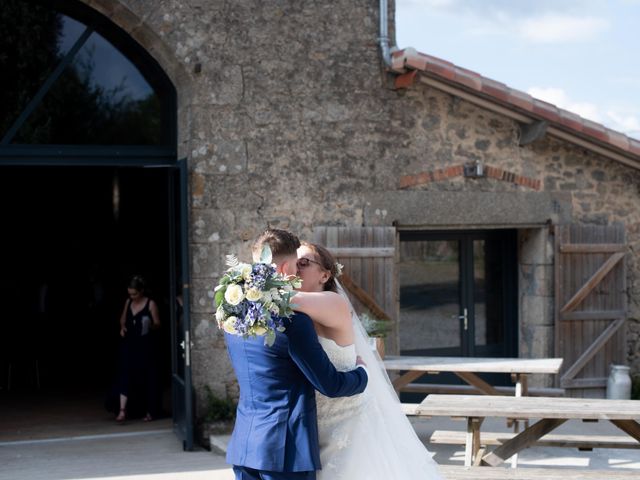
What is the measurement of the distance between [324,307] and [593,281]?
17.9 ft

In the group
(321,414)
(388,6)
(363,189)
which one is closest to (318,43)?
(388,6)

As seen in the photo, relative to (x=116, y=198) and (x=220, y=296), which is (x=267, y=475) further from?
(x=116, y=198)

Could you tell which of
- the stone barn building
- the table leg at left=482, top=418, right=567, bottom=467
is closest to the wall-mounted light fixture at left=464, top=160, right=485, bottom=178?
the stone barn building

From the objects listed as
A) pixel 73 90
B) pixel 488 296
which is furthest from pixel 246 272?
pixel 488 296

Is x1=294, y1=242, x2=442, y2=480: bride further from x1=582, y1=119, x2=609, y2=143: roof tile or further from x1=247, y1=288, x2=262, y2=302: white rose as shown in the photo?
x1=582, y1=119, x2=609, y2=143: roof tile

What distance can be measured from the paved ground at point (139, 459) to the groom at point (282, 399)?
9.98ft

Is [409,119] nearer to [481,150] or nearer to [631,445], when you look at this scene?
[481,150]

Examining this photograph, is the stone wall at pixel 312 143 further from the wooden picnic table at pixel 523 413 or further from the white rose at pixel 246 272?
the white rose at pixel 246 272

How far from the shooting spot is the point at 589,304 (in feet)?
28.3

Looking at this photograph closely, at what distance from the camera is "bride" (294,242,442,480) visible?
3762 millimetres

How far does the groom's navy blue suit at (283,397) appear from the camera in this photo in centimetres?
349

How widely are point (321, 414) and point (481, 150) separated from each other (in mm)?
5026

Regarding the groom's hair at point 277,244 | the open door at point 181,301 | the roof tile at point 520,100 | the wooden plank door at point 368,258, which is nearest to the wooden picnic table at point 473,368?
the wooden plank door at point 368,258

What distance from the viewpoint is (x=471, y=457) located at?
5.82 m
